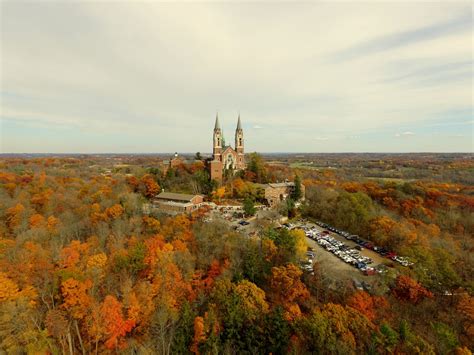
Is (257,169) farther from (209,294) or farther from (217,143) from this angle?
(209,294)

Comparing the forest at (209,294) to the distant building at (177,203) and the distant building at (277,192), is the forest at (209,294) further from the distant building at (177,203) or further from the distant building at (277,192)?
the distant building at (277,192)

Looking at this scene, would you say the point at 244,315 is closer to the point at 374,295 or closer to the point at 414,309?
the point at 374,295

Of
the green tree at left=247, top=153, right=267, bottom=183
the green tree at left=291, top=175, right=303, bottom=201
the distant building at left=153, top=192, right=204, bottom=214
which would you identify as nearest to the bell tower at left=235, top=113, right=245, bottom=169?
the green tree at left=247, top=153, right=267, bottom=183

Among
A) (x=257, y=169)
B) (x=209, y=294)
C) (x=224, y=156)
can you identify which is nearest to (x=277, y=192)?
(x=257, y=169)

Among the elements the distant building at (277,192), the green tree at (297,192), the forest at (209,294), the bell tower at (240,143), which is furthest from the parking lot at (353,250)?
the bell tower at (240,143)

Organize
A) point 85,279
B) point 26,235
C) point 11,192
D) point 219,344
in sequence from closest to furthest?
point 219,344 < point 85,279 < point 26,235 < point 11,192

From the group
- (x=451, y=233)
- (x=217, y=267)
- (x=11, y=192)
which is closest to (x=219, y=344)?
(x=217, y=267)
